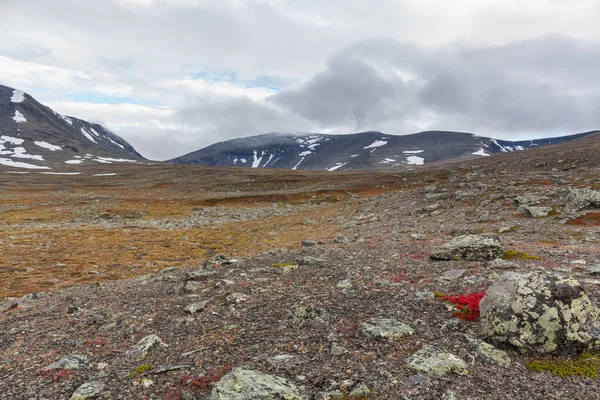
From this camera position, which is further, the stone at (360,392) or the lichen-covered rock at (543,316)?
the lichen-covered rock at (543,316)

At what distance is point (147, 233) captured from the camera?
4572 centimetres

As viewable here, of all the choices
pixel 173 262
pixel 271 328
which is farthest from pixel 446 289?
pixel 173 262

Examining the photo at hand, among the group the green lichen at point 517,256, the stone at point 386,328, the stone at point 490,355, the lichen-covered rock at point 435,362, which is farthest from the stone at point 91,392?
the green lichen at point 517,256

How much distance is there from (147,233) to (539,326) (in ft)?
149

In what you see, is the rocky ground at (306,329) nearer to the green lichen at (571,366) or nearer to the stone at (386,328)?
the stone at (386,328)

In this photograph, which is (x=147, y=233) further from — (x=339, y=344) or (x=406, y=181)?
(x=406, y=181)

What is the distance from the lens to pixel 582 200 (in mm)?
32969

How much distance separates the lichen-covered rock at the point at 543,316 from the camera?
31.1ft

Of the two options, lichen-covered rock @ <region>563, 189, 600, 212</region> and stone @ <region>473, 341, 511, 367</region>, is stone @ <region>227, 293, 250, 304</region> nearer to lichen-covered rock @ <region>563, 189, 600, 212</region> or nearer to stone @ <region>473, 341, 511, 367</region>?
stone @ <region>473, 341, 511, 367</region>

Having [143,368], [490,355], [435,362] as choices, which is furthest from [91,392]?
[490,355]

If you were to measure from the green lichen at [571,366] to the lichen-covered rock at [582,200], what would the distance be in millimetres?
29868

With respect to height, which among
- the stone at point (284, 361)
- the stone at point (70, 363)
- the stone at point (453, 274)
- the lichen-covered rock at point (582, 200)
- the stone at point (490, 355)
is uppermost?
the lichen-covered rock at point (582, 200)

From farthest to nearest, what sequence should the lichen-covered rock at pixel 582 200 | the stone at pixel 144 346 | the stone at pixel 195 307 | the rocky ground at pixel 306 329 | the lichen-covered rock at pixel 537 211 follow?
the lichen-covered rock at pixel 537 211, the lichen-covered rock at pixel 582 200, the stone at pixel 195 307, the stone at pixel 144 346, the rocky ground at pixel 306 329

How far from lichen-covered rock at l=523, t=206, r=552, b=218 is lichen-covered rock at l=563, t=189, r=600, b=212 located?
5.01 feet
